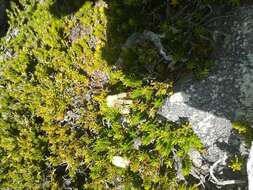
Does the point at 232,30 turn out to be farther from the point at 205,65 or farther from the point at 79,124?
the point at 79,124

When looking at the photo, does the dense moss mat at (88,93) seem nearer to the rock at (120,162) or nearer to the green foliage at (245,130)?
the rock at (120,162)

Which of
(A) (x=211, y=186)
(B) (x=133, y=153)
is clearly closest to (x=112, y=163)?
(B) (x=133, y=153)

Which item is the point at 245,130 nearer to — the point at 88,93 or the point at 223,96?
the point at 223,96

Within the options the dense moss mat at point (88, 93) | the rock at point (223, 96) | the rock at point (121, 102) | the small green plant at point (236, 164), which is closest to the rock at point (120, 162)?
the dense moss mat at point (88, 93)

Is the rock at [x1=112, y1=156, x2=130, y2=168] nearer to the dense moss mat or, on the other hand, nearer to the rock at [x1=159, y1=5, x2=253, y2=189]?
the dense moss mat

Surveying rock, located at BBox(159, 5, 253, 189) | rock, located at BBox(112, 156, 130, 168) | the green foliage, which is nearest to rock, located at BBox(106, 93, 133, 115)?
rock, located at BBox(112, 156, 130, 168)
